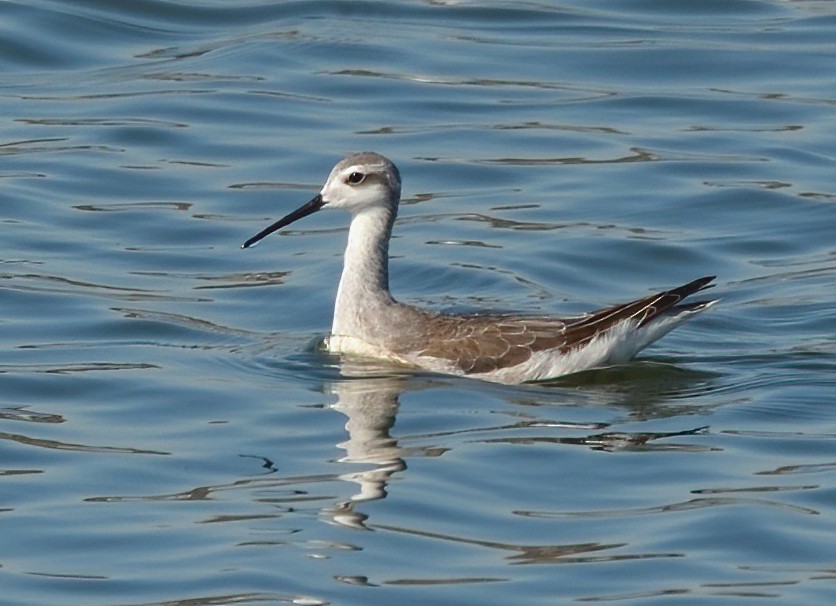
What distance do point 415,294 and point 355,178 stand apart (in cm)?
236

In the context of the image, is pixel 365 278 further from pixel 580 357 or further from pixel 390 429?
pixel 390 429

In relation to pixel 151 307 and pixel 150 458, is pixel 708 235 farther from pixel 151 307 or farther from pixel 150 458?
pixel 150 458

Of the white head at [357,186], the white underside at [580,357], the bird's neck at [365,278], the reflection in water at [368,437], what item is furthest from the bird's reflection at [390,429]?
the white head at [357,186]

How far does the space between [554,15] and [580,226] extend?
25.7 ft

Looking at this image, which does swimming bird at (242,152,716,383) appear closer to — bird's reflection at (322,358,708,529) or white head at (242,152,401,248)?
white head at (242,152,401,248)

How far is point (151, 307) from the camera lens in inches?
620

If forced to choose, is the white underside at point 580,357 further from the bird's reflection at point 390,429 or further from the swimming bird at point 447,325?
the bird's reflection at point 390,429

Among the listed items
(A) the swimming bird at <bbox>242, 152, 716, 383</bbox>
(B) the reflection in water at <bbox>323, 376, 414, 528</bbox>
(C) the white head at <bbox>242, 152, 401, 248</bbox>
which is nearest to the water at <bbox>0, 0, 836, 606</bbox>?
(B) the reflection in water at <bbox>323, 376, 414, 528</bbox>

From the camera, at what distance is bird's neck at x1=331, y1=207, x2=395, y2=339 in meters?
14.4

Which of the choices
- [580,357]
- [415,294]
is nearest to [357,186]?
[580,357]

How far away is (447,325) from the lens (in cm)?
1414

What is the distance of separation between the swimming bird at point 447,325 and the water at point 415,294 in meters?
0.21

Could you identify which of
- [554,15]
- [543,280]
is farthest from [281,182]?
[554,15]

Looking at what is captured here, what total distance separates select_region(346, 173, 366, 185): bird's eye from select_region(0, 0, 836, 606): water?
49.1 inches
